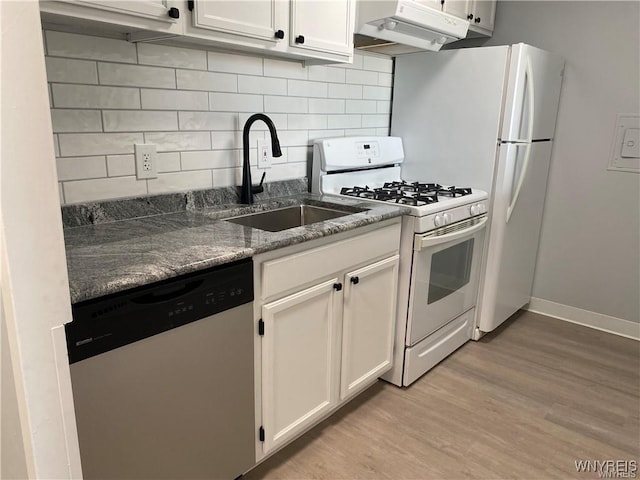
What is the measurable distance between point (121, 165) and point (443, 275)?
1.59m

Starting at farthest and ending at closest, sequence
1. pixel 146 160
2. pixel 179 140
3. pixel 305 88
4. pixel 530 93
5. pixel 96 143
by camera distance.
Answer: pixel 530 93 → pixel 305 88 → pixel 179 140 → pixel 146 160 → pixel 96 143

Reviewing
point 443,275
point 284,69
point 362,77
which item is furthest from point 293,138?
point 443,275

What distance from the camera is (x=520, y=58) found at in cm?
246

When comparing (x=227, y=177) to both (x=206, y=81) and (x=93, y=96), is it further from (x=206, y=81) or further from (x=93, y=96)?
(x=93, y=96)

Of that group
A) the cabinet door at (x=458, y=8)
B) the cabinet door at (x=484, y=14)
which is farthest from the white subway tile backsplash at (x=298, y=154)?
the cabinet door at (x=484, y=14)

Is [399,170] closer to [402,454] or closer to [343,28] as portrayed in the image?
[343,28]

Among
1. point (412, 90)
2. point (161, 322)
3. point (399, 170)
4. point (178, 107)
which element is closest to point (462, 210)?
point (399, 170)

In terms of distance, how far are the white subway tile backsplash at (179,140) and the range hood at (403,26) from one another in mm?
926

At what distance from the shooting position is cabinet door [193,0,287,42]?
1518mm

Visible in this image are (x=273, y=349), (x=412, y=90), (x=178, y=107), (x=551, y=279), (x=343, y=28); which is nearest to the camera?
(x=273, y=349)

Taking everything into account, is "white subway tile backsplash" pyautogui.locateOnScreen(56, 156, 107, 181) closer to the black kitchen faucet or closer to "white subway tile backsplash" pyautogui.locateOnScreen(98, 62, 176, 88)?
"white subway tile backsplash" pyautogui.locateOnScreen(98, 62, 176, 88)

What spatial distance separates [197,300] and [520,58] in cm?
209

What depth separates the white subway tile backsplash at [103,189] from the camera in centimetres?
162

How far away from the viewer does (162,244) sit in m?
1.43
